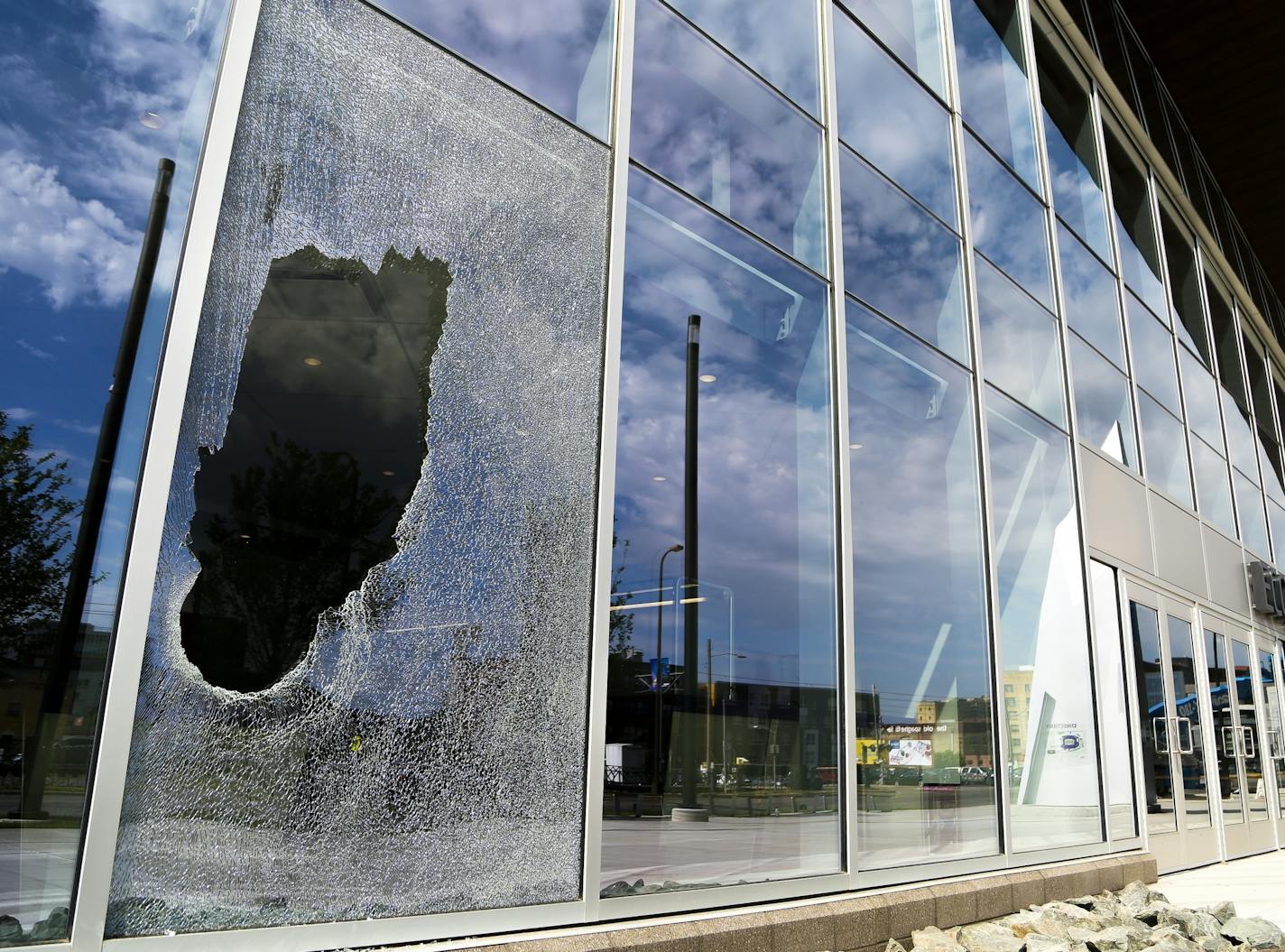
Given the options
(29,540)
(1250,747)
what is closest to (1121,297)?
(1250,747)

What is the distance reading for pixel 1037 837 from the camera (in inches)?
271

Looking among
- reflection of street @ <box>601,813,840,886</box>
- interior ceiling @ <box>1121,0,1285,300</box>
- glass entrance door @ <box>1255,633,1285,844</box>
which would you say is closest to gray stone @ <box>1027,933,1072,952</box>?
reflection of street @ <box>601,813,840,886</box>

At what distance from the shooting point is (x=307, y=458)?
333cm

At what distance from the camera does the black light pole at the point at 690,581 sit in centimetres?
430

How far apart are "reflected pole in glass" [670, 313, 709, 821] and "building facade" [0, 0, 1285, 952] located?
1.1 inches

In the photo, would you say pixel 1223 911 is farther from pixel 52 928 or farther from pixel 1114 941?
pixel 52 928

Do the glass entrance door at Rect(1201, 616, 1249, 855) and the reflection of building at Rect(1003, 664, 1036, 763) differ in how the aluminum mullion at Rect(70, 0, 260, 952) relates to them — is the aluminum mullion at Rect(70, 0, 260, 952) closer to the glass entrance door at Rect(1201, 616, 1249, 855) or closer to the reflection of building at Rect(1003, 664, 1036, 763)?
the reflection of building at Rect(1003, 664, 1036, 763)

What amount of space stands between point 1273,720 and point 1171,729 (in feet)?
18.1

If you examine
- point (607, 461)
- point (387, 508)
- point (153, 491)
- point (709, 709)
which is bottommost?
point (709, 709)

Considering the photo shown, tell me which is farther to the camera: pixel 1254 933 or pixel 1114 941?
pixel 1254 933

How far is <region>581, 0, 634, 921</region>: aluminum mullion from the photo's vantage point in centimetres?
379

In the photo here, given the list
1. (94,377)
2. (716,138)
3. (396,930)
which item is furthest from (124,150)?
(716,138)

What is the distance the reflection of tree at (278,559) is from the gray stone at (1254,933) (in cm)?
527

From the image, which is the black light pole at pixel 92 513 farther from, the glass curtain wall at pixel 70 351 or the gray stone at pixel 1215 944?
the gray stone at pixel 1215 944
